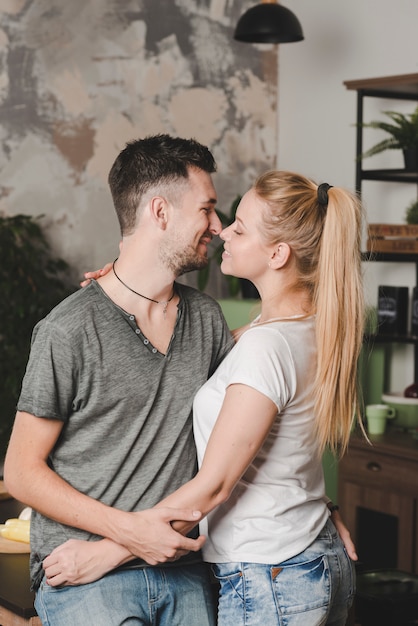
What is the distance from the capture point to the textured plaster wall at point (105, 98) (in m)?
4.65

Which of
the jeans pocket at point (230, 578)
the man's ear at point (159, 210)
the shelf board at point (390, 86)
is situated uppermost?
the shelf board at point (390, 86)

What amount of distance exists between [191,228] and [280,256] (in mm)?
219

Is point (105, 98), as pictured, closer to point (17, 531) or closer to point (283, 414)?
point (17, 531)

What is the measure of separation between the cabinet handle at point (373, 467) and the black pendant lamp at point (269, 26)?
77.1 inches

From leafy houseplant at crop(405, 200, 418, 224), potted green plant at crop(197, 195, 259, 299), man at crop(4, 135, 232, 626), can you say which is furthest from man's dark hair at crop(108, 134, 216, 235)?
potted green plant at crop(197, 195, 259, 299)

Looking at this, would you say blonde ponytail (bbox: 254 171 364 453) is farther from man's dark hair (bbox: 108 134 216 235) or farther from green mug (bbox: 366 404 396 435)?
green mug (bbox: 366 404 396 435)

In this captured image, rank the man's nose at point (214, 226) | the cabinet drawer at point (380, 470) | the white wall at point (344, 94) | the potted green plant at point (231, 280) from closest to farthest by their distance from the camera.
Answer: the man's nose at point (214, 226), the cabinet drawer at point (380, 470), the white wall at point (344, 94), the potted green plant at point (231, 280)

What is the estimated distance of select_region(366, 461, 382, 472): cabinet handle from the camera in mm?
4203

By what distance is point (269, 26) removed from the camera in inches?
168

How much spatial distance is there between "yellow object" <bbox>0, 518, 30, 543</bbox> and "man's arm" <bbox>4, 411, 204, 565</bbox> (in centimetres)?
40

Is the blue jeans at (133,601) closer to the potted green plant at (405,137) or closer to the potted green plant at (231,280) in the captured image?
the potted green plant at (405,137)

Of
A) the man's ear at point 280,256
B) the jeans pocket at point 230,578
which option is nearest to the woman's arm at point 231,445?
the jeans pocket at point 230,578

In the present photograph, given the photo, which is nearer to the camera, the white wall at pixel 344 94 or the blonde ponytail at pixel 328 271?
the blonde ponytail at pixel 328 271

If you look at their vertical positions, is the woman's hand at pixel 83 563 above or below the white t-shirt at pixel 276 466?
below
